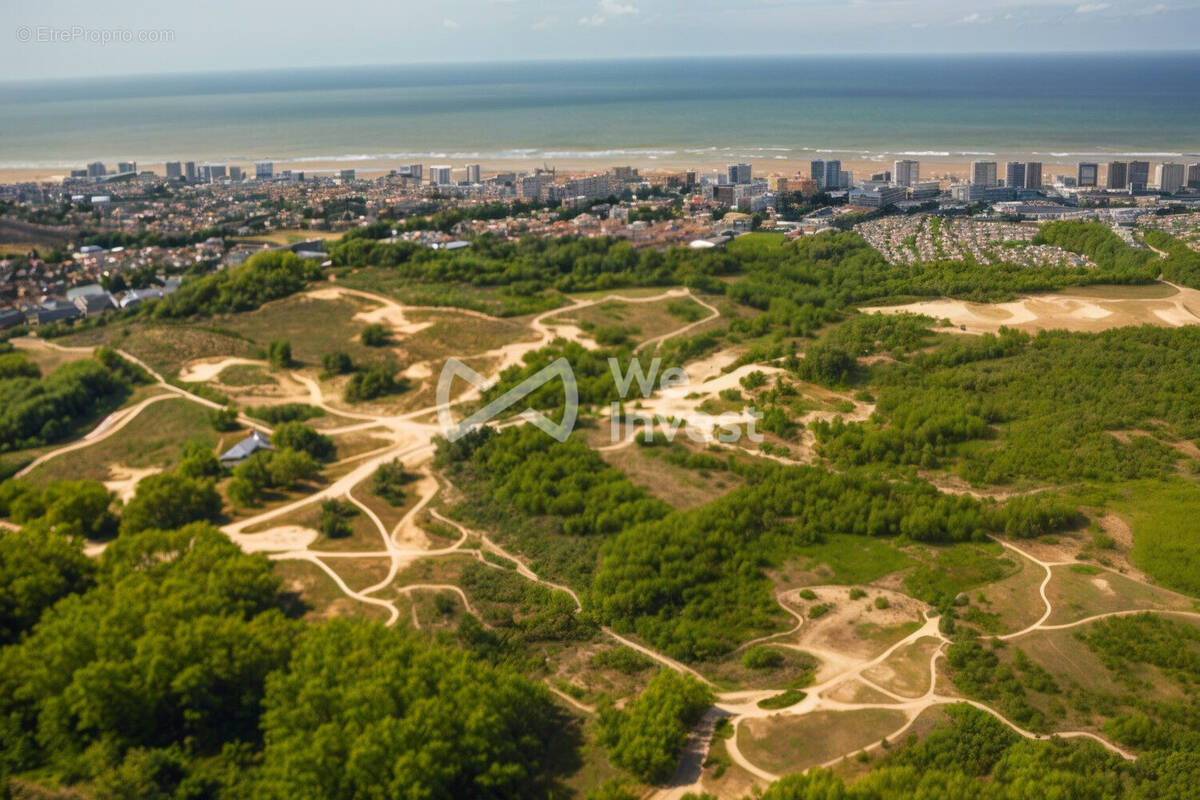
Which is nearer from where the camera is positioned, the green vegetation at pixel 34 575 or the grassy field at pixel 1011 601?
the grassy field at pixel 1011 601

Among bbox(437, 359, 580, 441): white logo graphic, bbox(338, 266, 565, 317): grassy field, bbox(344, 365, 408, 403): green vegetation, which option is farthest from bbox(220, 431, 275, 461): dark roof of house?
bbox(338, 266, 565, 317): grassy field


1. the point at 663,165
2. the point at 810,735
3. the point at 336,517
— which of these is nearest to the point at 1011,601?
the point at 810,735

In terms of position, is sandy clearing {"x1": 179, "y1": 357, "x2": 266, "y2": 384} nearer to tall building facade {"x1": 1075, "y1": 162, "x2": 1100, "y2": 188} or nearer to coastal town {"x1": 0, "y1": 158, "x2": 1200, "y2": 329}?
coastal town {"x1": 0, "y1": 158, "x2": 1200, "y2": 329}

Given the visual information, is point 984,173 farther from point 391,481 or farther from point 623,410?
point 391,481

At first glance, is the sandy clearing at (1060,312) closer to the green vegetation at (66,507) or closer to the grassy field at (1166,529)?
the grassy field at (1166,529)

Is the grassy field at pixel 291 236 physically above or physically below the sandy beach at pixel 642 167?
below

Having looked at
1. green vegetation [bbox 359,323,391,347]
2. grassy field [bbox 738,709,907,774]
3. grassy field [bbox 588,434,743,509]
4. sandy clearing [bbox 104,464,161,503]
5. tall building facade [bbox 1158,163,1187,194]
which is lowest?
grassy field [bbox 738,709,907,774]

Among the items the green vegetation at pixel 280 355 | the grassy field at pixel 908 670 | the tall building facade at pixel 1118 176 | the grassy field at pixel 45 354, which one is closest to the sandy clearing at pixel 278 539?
the green vegetation at pixel 280 355
